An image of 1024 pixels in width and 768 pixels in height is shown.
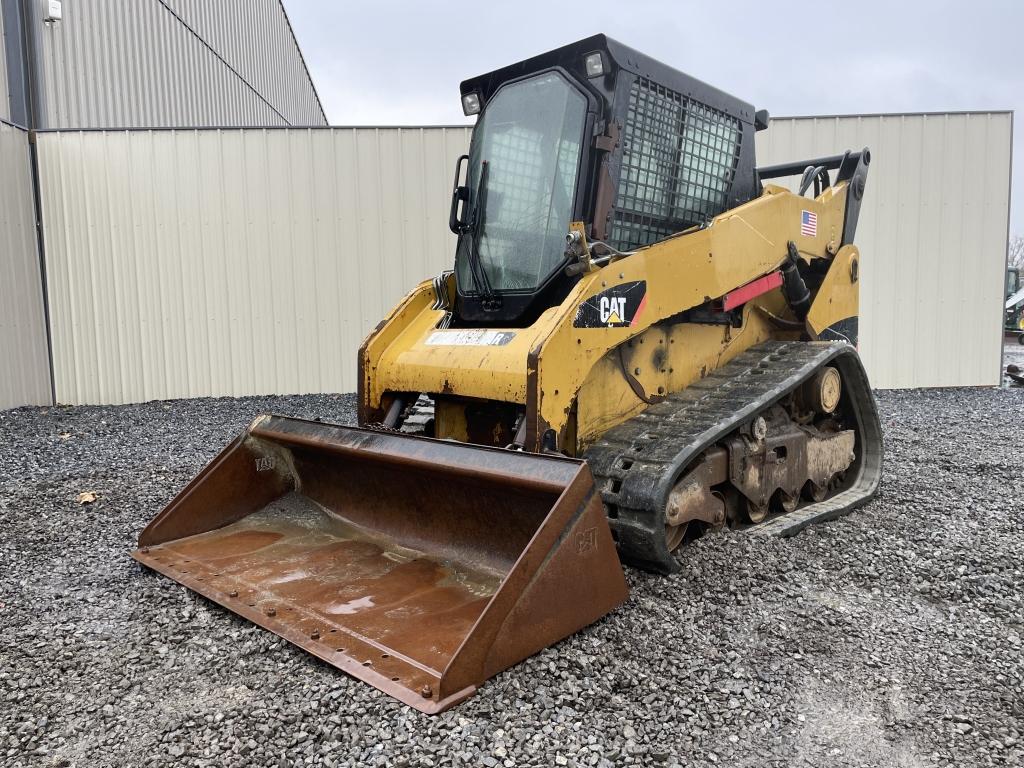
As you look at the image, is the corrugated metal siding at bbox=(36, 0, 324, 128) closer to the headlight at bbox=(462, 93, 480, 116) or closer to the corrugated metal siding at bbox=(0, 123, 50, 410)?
the corrugated metal siding at bbox=(0, 123, 50, 410)

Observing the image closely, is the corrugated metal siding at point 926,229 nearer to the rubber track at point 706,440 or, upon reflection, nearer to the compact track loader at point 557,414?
the compact track loader at point 557,414

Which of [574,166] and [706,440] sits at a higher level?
[574,166]

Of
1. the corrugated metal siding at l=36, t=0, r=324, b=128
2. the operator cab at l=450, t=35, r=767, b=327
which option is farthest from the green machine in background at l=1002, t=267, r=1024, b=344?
the operator cab at l=450, t=35, r=767, b=327

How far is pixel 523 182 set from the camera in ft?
13.1

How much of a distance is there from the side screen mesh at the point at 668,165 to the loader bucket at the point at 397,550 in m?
1.53

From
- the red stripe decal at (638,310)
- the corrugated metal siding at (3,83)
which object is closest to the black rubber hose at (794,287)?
the red stripe decal at (638,310)

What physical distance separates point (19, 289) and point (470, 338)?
818 centimetres

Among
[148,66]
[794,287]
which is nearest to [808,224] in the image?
[794,287]

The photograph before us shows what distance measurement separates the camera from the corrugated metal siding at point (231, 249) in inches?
384

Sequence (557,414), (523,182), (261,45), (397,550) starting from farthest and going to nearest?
(261,45), (523,182), (397,550), (557,414)

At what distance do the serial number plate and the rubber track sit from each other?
669mm

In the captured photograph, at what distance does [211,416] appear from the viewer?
8758mm

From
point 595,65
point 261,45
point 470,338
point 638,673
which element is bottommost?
point 638,673

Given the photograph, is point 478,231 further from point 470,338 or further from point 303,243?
point 303,243
